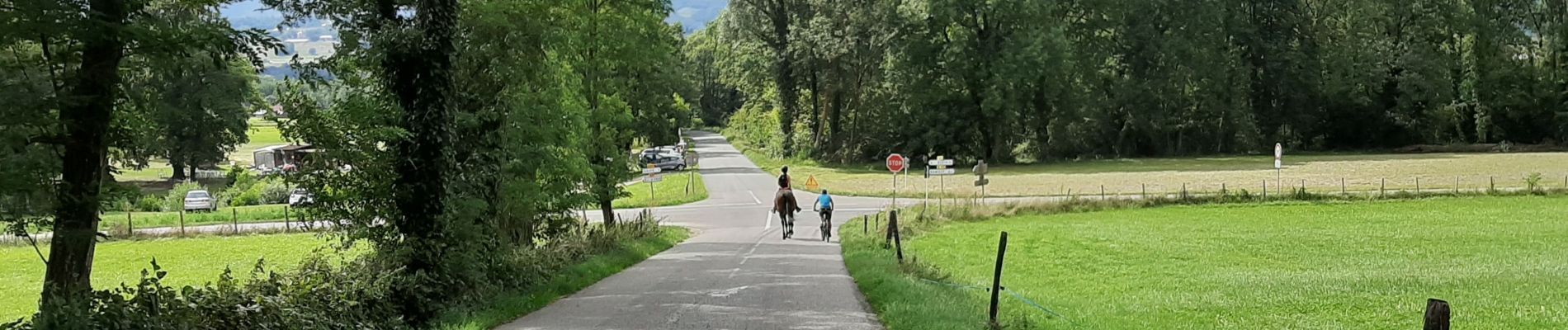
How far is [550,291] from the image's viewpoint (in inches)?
556

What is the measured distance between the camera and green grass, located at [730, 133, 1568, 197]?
47.0 metres

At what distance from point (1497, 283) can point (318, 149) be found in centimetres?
1532

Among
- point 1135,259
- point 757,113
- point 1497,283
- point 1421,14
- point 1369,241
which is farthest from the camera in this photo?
point 757,113

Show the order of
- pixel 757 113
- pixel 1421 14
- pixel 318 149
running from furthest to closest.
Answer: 1. pixel 757 113
2. pixel 1421 14
3. pixel 318 149

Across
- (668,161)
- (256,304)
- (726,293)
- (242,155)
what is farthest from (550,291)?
(242,155)

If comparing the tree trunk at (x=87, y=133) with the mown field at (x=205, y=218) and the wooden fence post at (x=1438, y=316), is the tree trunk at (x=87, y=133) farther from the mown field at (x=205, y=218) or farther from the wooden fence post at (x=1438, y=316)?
the mown field at (x=205, y=218)

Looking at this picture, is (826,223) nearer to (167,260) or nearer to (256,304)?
(167,260)

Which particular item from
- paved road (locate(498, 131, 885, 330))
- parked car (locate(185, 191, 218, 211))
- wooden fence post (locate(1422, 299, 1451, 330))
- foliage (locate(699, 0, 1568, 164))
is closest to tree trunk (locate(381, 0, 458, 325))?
paved road (locate(498, 131, 885, 330))

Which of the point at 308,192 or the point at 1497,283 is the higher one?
the point at 308,192

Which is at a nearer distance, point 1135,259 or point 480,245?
point 480,245

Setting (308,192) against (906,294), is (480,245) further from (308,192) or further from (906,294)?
(906,294)

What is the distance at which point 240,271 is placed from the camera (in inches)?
905

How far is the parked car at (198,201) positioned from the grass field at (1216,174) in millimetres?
28711

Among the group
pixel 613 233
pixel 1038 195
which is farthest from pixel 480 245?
pixel 1038 195
